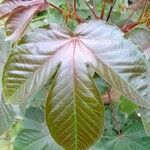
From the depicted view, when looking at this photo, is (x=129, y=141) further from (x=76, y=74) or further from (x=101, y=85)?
(x=76, y=74)

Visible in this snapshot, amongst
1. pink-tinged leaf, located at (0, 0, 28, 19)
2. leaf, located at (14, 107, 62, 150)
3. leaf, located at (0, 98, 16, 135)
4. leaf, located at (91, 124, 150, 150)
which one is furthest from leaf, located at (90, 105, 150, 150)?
pink-tinged leaf, located at (0, 0, 28, 19)

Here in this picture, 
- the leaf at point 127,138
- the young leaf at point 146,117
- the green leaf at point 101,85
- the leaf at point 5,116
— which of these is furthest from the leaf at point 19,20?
the leaf at point 127,138

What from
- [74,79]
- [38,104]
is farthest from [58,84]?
[38,104]

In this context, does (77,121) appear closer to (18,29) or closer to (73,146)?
(73,146)

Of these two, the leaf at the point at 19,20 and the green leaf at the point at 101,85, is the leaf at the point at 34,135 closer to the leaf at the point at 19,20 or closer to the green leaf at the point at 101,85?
the green leaf at the point at 101,85

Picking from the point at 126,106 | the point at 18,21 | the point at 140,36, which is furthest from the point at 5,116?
the point at 126,106

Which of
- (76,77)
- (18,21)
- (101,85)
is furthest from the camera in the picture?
(101,85)

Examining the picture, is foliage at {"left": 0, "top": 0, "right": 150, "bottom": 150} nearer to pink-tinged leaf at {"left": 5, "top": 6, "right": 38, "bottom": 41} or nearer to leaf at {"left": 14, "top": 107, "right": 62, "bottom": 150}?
pink-tinged leaf at {"left": 5, "top": 6, "right": 38, "bottom": 41}
